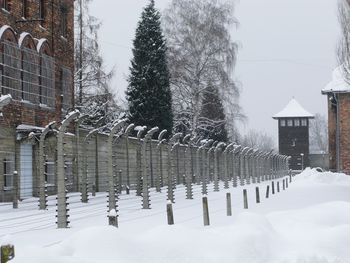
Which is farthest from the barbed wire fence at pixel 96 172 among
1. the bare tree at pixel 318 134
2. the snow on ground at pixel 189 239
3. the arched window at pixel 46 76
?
the bare tree at pixel 318 134

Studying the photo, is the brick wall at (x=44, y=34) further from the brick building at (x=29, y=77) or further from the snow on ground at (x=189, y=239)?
the snow on ground at (x=189, y=239)

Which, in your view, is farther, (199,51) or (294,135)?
(294,135)

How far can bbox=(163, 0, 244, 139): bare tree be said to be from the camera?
48406 millimetres

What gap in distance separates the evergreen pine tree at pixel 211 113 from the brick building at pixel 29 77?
64.3 ft

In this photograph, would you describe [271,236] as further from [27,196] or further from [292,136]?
[292,136]

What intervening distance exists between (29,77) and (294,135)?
212 feet

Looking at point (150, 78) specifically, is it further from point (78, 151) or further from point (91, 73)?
point (78, 151)

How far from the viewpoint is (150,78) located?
4588 cm

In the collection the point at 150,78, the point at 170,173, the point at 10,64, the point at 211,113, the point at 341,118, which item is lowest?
the point at 170,173

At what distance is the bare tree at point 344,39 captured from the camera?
29016 mm

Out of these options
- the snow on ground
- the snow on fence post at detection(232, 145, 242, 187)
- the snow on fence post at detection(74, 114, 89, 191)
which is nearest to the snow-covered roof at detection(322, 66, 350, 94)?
the snow on fence post at detection(232, 145, 242, 187)

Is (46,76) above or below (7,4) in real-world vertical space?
below

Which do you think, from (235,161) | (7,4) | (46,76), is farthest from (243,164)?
(7,4)

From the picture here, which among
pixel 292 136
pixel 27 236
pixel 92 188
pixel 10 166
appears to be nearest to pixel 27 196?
pixel 10 166
